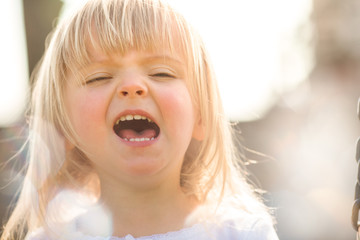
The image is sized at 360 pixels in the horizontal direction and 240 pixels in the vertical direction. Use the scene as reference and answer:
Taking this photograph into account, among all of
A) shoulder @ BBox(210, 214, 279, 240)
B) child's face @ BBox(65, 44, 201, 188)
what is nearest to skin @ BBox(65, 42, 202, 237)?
child's face @ BBox(65, 44, 201, 188)

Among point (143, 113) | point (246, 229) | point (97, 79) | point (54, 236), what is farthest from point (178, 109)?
point (54, 236)

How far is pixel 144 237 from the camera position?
1.09 m

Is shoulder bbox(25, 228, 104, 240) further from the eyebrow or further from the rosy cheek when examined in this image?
the eyebrow

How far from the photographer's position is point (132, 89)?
3.32 feet

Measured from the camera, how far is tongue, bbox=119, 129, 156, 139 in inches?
41.3

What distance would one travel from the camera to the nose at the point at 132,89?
1013 millimetres

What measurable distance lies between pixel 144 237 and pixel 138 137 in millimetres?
248

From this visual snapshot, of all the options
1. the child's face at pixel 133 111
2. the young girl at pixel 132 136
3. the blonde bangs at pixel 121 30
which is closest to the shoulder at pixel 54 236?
the young girl at pixel 132 136

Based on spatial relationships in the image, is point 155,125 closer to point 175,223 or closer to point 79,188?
point 175,223

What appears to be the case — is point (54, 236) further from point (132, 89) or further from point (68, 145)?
point (132, 89)

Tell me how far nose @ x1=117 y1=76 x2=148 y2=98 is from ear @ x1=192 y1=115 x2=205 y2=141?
0.80ft

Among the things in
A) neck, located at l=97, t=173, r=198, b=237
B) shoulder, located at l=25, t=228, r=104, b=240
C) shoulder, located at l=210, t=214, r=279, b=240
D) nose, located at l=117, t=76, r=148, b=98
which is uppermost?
nose, located at l=117, t=76, r=148, b=98

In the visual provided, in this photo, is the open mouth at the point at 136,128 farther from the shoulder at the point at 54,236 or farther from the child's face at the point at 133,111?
the shoulder at the point at 54,236

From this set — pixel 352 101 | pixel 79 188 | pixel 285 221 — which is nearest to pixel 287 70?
pixel 352 101
